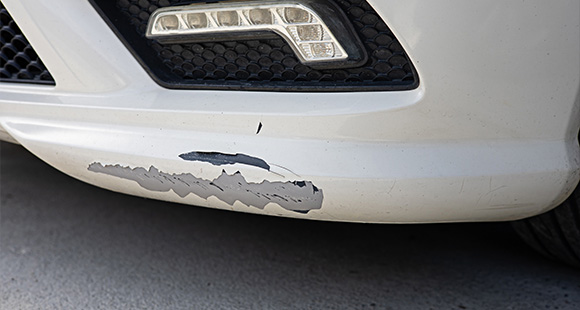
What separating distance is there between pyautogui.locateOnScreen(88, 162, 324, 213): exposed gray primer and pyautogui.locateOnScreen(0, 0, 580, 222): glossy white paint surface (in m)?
0.02

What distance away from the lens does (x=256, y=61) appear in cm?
125

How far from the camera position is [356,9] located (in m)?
1.13

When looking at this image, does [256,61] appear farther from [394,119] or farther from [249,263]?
[249,263]

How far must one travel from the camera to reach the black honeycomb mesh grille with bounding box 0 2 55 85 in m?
1.43

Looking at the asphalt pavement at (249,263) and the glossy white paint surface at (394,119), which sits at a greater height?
the glossy white paint surface at (394,119)

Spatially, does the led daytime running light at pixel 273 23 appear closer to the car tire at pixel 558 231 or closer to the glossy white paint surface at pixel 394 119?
the glossy white paint surface at pixel 394 119

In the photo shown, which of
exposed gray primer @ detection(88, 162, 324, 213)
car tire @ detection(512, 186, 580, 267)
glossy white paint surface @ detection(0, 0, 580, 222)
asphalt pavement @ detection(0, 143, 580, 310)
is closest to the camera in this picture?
glossy white paint surface @ detection(0, 0, 580, 222)

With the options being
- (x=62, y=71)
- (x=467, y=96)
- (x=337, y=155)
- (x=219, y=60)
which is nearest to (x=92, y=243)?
(x=62, y=71)

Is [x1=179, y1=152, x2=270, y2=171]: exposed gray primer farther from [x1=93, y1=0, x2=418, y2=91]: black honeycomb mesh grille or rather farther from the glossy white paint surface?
[x1=93, y1=0, x2=418, y2=91]: black honeycomb mesh grille

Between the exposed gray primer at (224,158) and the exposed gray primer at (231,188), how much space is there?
0.02 m

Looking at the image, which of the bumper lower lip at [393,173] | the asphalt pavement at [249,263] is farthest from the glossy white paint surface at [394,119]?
the asphalt pavement at [249,263]

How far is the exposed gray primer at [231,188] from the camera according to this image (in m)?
1.20

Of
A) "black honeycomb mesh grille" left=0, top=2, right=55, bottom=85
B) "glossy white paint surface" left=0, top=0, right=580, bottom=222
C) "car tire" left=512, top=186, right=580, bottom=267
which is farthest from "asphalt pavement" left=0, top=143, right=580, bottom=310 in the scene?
"black honeycomb mesh grille" left=0, top=2, right=55, bottom=85

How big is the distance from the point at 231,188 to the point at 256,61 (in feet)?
0.85
